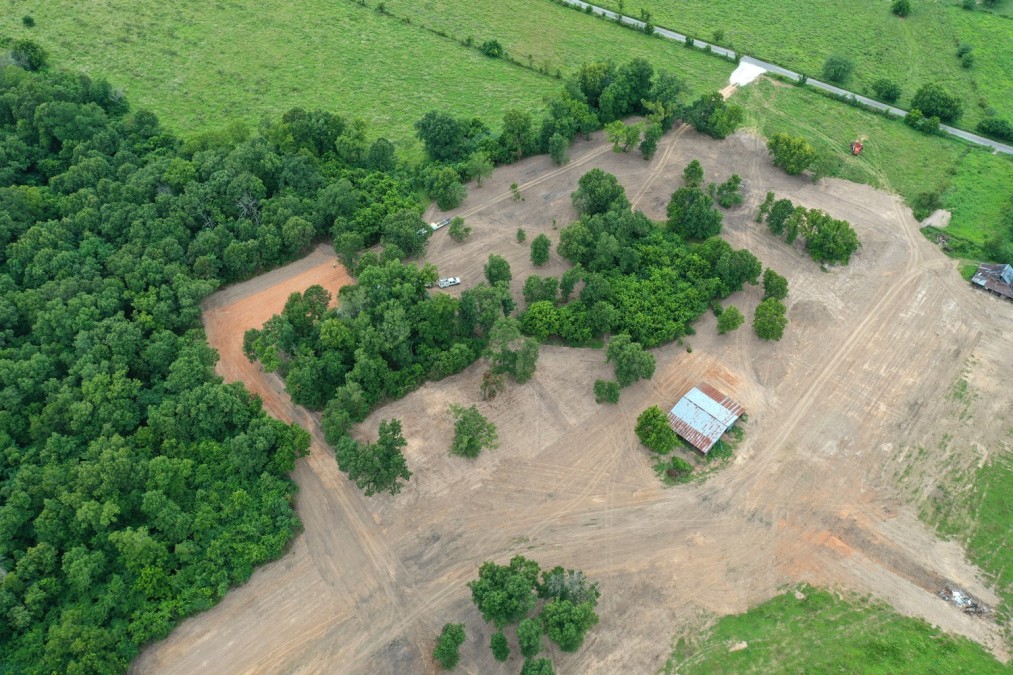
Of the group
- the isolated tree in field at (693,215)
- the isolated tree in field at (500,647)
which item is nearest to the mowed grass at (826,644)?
the isolated tree in field at (500,647)

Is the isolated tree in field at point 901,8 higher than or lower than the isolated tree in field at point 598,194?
higher

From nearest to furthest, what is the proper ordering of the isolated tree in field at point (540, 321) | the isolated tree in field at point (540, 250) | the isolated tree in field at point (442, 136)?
the isolated tree in field at point (540, 321) < the isolated tree in field at point (540, 250) < the isolated tree in field at point (442, 136)

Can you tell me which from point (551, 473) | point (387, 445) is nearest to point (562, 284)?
point (551, 473)

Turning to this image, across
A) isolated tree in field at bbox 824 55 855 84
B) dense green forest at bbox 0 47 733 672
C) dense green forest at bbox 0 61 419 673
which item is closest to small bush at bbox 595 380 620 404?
dense green forest at bbox 0 47 733 672

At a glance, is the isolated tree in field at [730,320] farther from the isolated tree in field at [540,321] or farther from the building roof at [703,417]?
the isolated tree in field at [540,321]

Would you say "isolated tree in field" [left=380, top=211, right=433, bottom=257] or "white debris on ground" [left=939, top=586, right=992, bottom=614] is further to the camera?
"isolated tree in field" [left=380, top=211, right=433, bottom=257]

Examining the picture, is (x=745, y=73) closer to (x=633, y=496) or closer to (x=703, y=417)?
(x=703, y=417)

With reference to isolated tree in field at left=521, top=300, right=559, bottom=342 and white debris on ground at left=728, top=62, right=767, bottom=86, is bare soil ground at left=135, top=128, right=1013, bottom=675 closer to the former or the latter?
isolated tree in field at left=521, top=300, right=559, bottom=342
